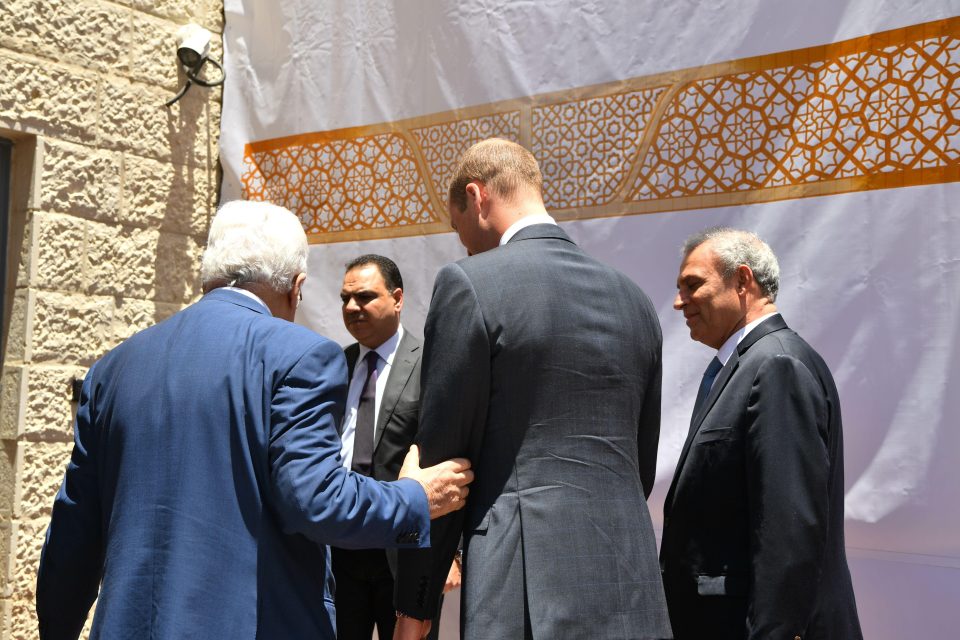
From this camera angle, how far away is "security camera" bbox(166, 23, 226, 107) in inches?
181

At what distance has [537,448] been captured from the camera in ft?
6.22

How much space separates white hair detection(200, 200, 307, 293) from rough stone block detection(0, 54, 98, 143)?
98.0 inches

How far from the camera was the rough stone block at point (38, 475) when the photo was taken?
4.08 metres

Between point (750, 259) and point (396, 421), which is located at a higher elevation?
point (750, 259)

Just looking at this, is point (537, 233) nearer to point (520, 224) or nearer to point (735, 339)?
point (520, 224)

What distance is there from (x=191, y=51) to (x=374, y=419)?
86.6 inches

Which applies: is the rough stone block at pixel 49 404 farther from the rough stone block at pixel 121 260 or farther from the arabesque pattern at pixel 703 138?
the arabesque pattern at pixel 703 138

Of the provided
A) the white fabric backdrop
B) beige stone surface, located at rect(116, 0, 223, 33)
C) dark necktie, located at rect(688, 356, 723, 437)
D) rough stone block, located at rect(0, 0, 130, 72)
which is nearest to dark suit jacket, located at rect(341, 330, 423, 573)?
the white fabric backdrop

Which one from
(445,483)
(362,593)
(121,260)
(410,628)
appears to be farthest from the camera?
(121,260)

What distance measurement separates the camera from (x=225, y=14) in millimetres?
4918

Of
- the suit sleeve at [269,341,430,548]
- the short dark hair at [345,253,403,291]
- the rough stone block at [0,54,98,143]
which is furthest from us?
the rough stone block at [0,54,98,143]

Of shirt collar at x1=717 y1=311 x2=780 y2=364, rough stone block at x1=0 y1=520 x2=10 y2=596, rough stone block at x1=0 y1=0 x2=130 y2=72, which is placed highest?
rough stone block at x1=0 y1=0 x2=130 y2=72

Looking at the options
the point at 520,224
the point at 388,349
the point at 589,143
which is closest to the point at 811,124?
the point at 589,143

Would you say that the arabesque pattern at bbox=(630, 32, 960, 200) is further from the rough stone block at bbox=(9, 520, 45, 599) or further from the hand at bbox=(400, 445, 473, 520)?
the rough stone block at bbox=(9, 520, 45, 599)
